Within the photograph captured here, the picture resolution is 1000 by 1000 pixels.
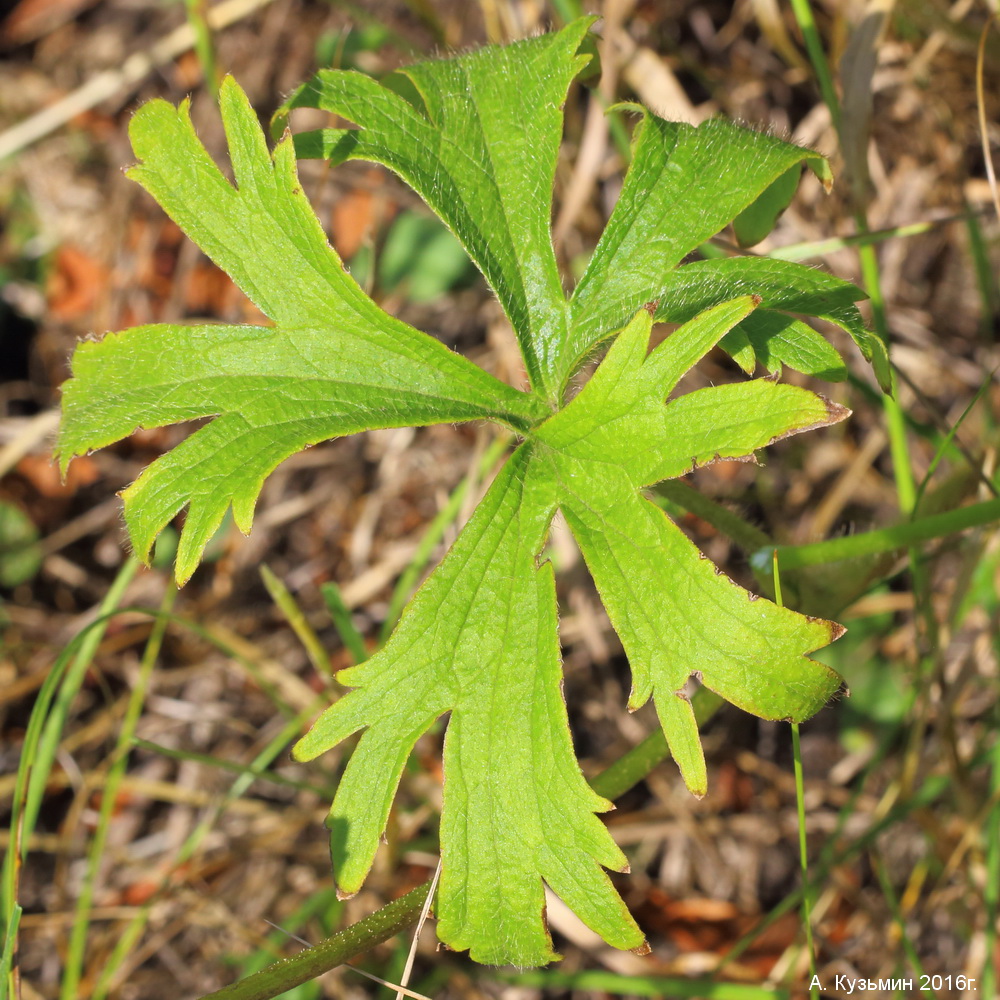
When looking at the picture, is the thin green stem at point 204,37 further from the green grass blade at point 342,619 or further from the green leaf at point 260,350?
the green grass blade at point 342,619

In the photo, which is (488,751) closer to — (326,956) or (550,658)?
(550,658)

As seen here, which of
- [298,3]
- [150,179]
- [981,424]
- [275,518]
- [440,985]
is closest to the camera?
[150,179]

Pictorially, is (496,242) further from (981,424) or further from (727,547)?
(981,424)

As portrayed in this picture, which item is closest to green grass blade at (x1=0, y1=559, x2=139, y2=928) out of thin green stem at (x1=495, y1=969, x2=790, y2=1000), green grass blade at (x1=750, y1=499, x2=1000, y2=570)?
thin green stem at (x1=495, y1=969, x2=790, y2=1000)

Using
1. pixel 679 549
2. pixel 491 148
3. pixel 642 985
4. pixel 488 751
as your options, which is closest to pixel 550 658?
pixel 488 751

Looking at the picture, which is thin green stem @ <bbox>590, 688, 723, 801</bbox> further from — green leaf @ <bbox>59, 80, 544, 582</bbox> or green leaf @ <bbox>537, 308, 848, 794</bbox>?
green leaf @ <bbox>59, 80, 544, 582</bbox>

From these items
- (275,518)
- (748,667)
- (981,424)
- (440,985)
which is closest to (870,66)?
(981,424)
